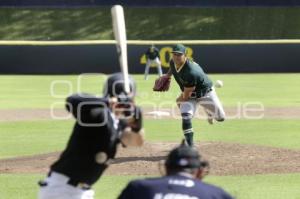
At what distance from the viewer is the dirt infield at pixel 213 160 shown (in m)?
11.9

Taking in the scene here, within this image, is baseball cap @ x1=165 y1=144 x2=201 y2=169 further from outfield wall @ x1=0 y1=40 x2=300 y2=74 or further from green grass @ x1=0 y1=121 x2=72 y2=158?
outfield wall @ x1=0 y1=40 x2=300 y2=74

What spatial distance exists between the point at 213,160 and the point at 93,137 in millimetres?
7083

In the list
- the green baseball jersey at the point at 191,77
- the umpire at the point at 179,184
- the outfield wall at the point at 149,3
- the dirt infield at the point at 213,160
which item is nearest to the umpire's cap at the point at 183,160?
the umpire at the point at 179,184

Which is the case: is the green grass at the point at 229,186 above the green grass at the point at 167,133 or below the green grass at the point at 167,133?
above

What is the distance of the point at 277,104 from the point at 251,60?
12.7 metres

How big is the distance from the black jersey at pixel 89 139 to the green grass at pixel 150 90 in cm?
1590

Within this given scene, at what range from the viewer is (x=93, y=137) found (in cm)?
609

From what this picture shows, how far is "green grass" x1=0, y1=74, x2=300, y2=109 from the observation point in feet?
76.3

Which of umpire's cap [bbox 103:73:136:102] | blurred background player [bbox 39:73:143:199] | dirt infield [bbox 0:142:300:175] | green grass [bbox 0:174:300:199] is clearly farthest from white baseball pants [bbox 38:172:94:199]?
dirt infield [bbox 0:142:300:175]

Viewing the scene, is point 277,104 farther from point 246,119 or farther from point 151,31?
point 151,31

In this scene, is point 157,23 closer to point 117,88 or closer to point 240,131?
point 240,131

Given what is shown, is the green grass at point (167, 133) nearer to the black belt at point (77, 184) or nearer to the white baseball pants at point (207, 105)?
the white baseball pants at point (207, 105)

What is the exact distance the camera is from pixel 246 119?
19.1m

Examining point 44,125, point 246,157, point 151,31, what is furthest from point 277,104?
point 151,31
